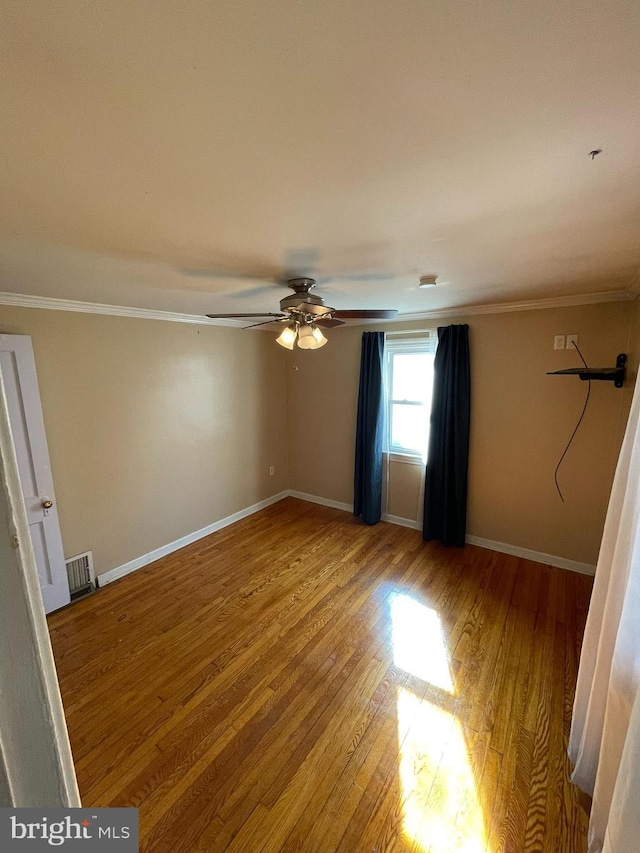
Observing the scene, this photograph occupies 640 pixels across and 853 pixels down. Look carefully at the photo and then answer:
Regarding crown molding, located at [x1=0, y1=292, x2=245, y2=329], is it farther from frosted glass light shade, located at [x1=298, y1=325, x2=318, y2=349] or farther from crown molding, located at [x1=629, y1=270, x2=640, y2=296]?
crown molding, located at [x1=629, y1=270, x2=640, y2=296]

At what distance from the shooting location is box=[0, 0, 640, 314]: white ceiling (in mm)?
544

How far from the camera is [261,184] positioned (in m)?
0.99

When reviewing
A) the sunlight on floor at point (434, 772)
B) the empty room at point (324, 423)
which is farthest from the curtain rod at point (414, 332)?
the sunlight on floor at point (434, 772)

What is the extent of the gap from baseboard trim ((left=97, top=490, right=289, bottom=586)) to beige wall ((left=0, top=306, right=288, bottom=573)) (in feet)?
0.18

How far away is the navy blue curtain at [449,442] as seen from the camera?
10.6ft

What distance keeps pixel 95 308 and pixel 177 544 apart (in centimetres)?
225

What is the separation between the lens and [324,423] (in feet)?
14.2

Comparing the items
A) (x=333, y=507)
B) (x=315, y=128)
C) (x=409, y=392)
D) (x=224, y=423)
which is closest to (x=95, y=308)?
(x=224, y=423)

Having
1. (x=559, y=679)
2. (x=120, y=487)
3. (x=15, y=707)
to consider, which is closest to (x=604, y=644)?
(x=559, y=679)

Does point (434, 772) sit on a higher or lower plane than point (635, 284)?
lower

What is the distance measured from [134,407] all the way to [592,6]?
3.23m

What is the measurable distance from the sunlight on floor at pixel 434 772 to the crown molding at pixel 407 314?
8.89 feet

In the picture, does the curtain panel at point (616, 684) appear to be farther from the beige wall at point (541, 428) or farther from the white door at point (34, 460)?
the white door at point (34, 460)

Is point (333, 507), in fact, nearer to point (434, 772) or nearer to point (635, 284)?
point (434, 772)
